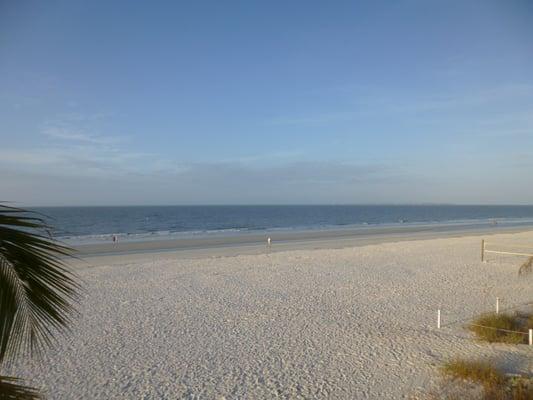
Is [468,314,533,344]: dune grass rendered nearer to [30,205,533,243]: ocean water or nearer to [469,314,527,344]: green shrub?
[469,314,527,344]: green shrub

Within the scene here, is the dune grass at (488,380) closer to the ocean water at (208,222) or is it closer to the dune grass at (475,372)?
the dune grass at (475,372)

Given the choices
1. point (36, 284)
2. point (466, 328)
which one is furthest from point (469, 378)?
point (36, 284)

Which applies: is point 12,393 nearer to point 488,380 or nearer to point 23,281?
point 23,281

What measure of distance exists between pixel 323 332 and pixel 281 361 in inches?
72.5

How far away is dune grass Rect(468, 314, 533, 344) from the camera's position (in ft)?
26.4

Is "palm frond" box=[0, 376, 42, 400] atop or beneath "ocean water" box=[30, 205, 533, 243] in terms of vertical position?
atop

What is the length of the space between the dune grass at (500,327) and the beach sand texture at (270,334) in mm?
240

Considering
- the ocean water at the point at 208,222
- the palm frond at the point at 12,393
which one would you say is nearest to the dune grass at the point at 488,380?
the palm frond at the point at 12,393

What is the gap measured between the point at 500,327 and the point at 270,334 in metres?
4.82

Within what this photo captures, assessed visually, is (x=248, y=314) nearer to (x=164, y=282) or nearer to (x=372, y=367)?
(x=372, y=367)

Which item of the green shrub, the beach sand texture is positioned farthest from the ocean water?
the green shrub

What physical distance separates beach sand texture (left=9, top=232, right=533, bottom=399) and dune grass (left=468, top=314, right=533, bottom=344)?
9.4 inches

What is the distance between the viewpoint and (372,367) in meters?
6.96

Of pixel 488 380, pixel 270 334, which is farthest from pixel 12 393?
pixel 270 334
